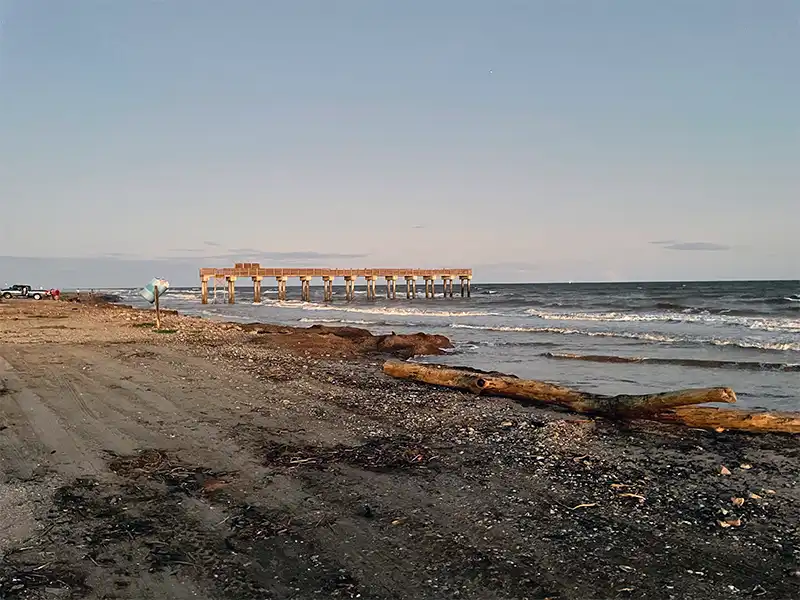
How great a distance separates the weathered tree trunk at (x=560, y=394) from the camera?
7867mm

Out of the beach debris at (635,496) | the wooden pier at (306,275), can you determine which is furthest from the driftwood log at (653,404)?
the wooden pier at (306,275)

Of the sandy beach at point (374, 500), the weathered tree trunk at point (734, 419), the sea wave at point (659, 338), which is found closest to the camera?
the sandy beach at point (374, 500)

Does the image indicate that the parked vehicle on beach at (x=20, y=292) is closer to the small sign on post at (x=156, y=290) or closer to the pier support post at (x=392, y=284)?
the pier support post at (x=392, y=284)

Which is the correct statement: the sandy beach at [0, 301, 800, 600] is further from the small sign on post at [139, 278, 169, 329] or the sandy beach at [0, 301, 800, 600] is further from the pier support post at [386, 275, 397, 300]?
the pier support post at [386, 275, 397, 300]

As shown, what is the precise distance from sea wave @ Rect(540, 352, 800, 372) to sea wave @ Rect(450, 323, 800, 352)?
11.2 feet

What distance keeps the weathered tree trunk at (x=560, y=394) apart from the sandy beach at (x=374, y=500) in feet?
1.13

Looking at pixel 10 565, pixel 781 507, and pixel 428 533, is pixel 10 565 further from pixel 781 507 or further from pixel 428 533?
pixel 781 507

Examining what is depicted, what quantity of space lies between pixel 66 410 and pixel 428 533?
18.5 feet

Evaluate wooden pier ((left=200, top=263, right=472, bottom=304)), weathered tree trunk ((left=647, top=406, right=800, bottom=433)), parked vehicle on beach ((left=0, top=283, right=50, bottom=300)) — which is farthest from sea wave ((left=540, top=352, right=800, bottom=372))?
parked vehicle on beach ((left=0, top=283, right=50, bottom=300))

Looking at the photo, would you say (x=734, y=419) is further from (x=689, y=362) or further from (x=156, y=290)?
(x=156, y=290)

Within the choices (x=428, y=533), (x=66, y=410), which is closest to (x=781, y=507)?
(x=428, y=533)

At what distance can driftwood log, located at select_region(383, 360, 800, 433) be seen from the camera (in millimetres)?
7496

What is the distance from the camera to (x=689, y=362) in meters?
15.9

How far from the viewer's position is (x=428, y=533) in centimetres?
446
